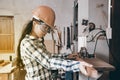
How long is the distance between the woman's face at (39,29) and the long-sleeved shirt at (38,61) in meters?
0.05

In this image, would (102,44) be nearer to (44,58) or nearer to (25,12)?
(44,58)

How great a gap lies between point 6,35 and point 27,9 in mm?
967

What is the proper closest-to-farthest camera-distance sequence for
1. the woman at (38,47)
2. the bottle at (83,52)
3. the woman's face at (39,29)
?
the woman at (38,47) < the woman's face at (39,29) < the bottle at (83,52)

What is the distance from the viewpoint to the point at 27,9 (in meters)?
5.97

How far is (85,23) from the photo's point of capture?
2604 mm

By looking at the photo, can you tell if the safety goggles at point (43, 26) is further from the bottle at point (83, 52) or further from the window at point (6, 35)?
the window at point (6, 35)

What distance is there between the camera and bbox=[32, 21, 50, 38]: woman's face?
1.61 meters

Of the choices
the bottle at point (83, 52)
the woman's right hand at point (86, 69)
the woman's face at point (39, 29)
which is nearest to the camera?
the woman's right hand at point (86, 69)

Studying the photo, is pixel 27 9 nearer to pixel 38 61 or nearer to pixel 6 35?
pixel 6 35

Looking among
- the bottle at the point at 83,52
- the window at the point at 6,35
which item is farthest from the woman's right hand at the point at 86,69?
the window at the point at 6,35

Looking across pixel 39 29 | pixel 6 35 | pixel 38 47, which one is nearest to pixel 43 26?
pixel 39 29

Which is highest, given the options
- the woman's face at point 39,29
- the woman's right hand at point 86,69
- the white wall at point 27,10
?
the white wall at point 27,10

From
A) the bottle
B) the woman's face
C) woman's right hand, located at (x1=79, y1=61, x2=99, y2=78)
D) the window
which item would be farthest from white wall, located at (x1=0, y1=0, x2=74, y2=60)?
woman's right hand, located at (x1=79, y1=61, x2=99, y2=78)

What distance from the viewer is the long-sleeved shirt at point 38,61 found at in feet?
4.66
